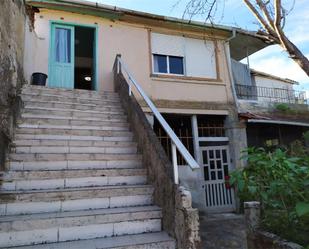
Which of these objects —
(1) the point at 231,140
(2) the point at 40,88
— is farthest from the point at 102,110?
(1) the point at 231,140

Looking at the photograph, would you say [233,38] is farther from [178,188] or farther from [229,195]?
[178,188]

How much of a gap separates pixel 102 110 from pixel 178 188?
3819 millimetres

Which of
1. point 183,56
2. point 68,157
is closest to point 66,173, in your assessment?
point 68,157

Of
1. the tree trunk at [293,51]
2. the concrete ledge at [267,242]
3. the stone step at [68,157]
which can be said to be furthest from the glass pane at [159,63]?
the concrete ledge at [267,242]

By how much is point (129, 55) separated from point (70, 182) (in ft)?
20.0

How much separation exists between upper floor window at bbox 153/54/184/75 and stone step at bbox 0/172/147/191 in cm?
589

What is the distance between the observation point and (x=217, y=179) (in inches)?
364

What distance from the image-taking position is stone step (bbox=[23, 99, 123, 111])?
232 inches

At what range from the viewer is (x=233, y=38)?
411 inches

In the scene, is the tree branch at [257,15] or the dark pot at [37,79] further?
the dark pot at [37,79]

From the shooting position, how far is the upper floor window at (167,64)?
9.42 m

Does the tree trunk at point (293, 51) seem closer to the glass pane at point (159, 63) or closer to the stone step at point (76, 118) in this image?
the stone step at point (76, 118)

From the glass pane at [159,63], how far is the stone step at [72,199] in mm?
6243

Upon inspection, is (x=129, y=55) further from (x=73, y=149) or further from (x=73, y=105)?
(x=73, y=149)
